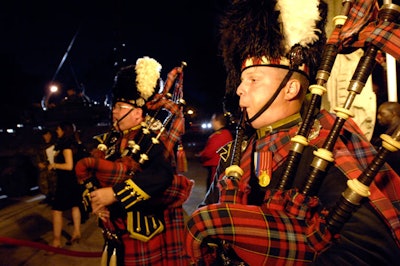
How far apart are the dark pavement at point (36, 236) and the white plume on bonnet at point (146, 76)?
224cm

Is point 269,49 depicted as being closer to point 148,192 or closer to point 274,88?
point 274,88

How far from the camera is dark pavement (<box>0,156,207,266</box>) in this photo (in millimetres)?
4195

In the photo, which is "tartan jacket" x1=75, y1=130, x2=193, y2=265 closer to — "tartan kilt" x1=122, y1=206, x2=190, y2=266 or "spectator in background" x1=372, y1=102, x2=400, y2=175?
"tartan kilt" x1=122, y1=206, x2=190, y2=266

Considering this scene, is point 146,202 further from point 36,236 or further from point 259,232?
point 36,236

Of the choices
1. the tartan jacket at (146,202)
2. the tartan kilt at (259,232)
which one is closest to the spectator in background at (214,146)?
the tartan jacket at (146,202)

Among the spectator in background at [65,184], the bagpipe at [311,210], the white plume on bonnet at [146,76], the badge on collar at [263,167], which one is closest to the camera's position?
the bagpipe at [311,210]

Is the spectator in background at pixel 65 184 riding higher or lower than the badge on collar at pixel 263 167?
lower

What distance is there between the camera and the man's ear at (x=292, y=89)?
1.49 m

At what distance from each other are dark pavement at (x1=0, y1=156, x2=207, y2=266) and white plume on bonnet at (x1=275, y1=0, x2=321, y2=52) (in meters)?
3.53

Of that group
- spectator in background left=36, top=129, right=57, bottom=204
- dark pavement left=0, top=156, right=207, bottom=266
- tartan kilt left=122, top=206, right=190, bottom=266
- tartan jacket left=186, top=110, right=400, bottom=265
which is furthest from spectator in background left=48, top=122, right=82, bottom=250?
tartan jacket left=186, top=110, right=400, bottom=265

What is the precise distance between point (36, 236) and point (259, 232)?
570cm

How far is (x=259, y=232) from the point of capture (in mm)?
1039

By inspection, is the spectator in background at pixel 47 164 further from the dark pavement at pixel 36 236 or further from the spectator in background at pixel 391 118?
the spectator in background at pixel 391 118

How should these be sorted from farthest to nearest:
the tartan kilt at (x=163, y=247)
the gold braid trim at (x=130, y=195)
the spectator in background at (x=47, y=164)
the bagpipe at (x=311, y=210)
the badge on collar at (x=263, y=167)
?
the spectator in background at (x=47, y=164) < the tartan kilt at (x=163, y=247) < the gold braid trim at (x=130, y=195) < the badge on collar at (x=263, y=167) < the bagpipe at (x=311, y=210)
